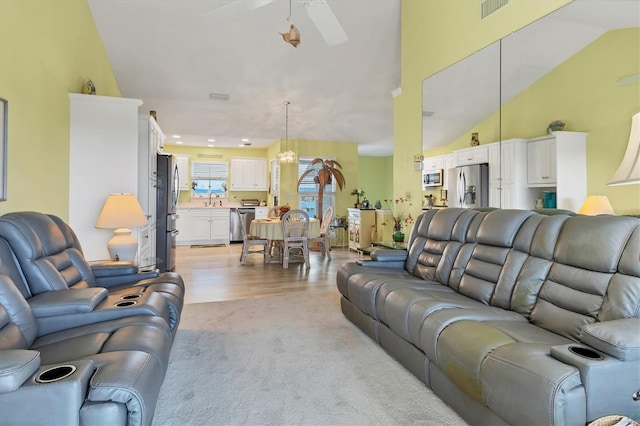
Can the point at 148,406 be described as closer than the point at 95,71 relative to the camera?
Yes

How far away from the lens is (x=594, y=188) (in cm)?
225

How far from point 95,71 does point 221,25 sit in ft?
5.26

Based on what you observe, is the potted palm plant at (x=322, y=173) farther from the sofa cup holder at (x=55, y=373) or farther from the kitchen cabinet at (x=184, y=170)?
the sofa cup holder at (x=55, y=373)

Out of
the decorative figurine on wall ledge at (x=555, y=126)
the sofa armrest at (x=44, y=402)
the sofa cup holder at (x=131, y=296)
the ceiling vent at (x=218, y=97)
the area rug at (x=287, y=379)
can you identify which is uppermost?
the ceiling vent at (x=218, y=97)

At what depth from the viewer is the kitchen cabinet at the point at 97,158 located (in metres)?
3.65

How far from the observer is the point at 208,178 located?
377 inches

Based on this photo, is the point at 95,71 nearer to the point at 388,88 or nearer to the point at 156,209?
the point at 156,209

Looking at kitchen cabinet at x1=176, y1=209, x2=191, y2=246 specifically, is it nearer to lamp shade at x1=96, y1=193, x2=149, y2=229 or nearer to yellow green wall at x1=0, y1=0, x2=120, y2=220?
yellow green wall at x1=0, y1=0, x2=120, y2=220

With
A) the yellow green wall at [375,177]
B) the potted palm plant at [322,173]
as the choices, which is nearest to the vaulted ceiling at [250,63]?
the potted palm plant at [322,173]

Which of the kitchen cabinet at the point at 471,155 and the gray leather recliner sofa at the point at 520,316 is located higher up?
the kitchen cabinet at the point at 471,155

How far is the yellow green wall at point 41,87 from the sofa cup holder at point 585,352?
3184 mm

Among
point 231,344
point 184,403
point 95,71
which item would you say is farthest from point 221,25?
point 184,403

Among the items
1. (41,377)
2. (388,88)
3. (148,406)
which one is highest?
(388,88)

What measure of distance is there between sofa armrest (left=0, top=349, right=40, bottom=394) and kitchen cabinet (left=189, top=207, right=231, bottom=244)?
800 centimetres
